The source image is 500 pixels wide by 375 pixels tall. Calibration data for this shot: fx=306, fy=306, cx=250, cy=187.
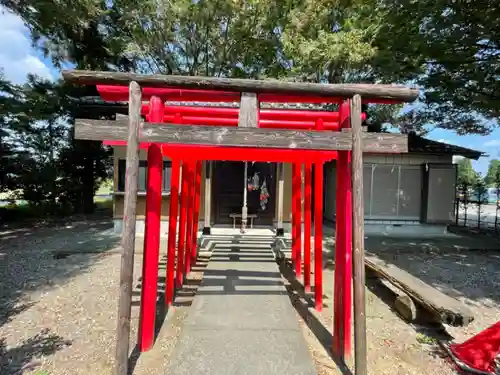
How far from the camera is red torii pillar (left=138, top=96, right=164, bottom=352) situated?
321 cm

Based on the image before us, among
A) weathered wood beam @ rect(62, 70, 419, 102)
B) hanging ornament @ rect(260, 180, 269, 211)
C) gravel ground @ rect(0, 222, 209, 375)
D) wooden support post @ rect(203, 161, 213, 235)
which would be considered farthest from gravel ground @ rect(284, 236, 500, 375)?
wooden support post @ rect(203, 161, 213, 235)

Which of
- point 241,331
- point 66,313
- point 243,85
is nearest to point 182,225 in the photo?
point 66,313

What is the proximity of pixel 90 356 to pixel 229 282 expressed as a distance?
2.08 metres

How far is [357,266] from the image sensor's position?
9.25 feet

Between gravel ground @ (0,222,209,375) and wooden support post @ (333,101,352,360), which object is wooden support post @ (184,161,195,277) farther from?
wooden support post @ (333,101,352,360)

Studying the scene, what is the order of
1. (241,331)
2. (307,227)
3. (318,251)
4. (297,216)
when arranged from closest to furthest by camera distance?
(241,331) → (318,251) → (307,227) → (297,216)

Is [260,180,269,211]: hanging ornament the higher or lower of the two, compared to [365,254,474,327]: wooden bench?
higher

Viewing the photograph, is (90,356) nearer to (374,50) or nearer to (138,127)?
(138,127)

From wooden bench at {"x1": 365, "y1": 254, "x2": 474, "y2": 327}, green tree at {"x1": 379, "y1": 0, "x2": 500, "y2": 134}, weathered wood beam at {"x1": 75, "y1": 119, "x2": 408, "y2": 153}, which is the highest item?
green tree at {"x1": 379, "y1": 0, "x2": 500, "y2": 134}

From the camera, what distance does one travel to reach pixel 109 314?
4328mm

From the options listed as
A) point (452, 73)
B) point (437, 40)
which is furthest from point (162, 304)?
point (452, 73)

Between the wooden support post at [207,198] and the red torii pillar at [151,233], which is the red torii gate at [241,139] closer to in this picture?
the red torii pillar at [151,233]

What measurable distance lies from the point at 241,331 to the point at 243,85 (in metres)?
2.56

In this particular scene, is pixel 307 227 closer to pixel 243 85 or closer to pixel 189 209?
pixel 189 209
